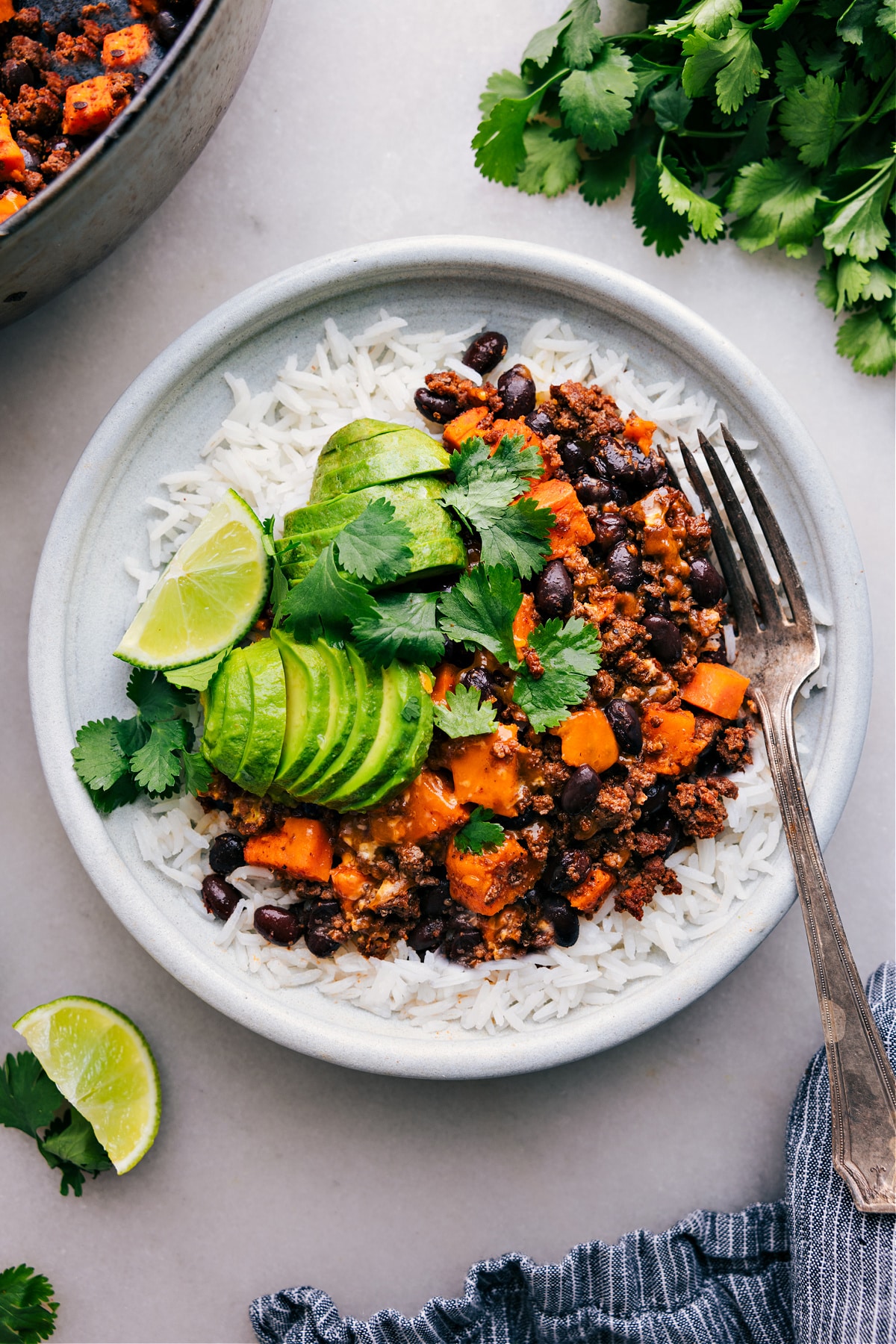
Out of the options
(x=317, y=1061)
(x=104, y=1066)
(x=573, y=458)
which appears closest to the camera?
(x=573, y=458)

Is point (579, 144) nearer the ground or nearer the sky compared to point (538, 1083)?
nearer the sky

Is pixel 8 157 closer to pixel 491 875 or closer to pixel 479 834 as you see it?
pixel 479 834

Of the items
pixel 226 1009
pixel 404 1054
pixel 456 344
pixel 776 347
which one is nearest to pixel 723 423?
pixel 776 347

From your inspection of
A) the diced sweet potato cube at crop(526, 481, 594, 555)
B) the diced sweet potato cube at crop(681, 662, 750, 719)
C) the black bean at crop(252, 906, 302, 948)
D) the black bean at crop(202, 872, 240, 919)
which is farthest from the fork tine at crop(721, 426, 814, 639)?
the black bean at crop(202, 872, 240, 919)

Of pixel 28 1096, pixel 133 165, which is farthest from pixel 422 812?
pixel 133 165

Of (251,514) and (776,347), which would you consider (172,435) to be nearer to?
(251,514)

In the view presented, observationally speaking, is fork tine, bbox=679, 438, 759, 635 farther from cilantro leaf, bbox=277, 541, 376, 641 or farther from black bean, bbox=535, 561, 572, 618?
cilantro leaf, bbox=277, 541, 376, 641
